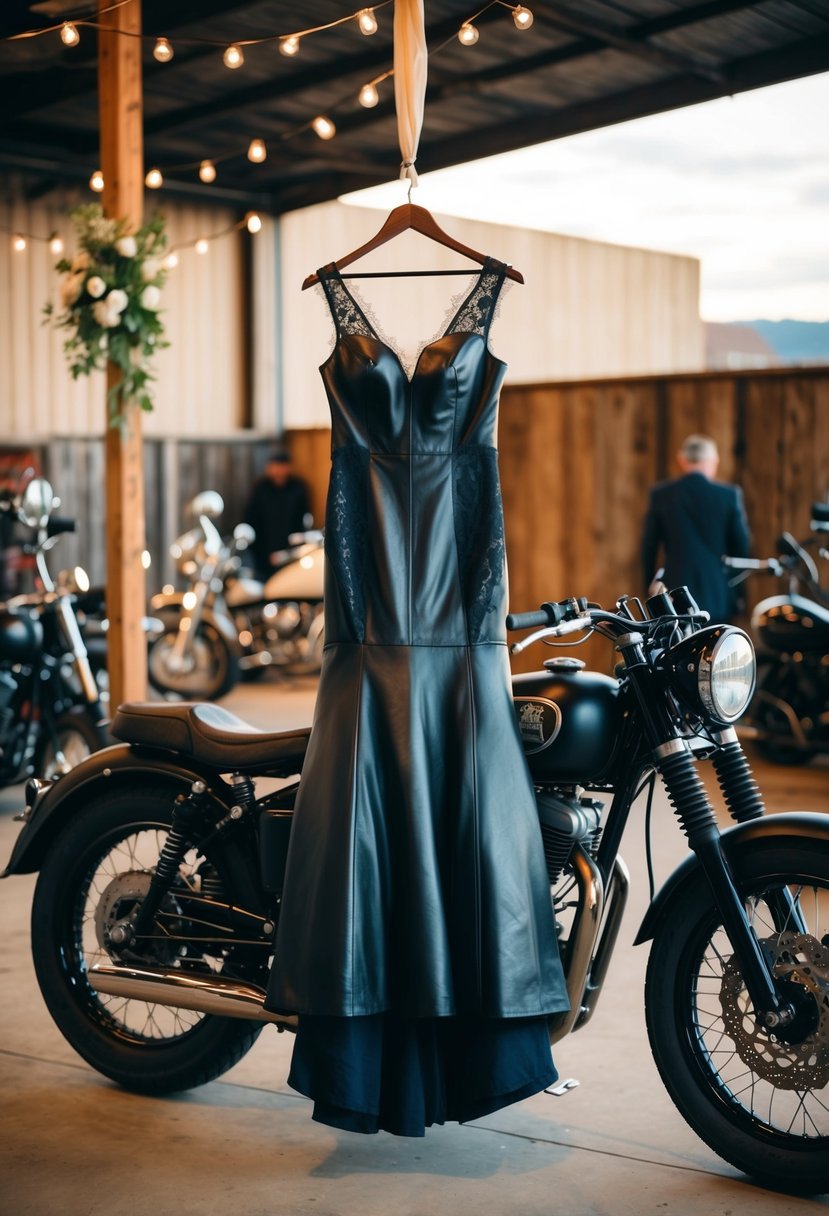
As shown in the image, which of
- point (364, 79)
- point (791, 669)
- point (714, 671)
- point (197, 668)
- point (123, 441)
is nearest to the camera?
point (714, 671)

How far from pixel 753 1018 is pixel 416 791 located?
0.74 metres

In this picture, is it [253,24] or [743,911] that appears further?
[253,24]

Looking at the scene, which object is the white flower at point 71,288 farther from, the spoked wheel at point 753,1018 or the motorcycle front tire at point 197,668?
the spoked wheel at point 753,1018

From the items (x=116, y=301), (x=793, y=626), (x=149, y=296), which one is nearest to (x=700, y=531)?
(x=793, y=626)

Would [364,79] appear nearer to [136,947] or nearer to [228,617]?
[228,617]

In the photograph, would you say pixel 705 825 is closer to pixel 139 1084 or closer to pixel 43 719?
pixel 139 1084

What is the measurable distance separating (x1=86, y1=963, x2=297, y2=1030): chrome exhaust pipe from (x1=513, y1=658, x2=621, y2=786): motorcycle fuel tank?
0.64 meters

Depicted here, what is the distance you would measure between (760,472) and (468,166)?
357 cm

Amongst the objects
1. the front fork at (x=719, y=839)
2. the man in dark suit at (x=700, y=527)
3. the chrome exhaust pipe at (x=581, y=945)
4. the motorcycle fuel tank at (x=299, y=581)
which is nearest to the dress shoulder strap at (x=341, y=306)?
the front fork at (x=719, y=839)

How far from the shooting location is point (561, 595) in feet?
30.3

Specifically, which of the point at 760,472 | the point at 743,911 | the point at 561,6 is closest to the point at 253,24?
the point at 561,6

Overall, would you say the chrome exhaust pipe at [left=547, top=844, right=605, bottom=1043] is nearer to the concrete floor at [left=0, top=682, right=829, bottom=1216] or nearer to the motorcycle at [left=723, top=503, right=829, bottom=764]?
the concrete floor at [left=0, top=682, right=829, bottom=1216]

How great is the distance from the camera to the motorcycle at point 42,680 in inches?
216

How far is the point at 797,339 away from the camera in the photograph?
8898mm
